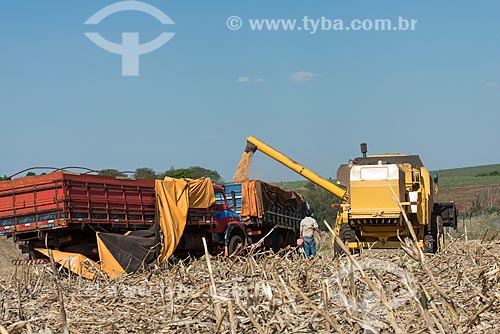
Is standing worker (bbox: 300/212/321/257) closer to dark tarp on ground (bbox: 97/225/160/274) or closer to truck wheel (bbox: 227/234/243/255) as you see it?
truck wheel (bbox: 227/234/243/255)

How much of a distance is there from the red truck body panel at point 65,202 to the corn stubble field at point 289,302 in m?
5.12

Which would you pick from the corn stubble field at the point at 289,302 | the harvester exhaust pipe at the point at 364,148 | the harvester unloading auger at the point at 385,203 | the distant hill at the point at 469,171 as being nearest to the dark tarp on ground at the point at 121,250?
the harvester unloading auger at the point at 385,203

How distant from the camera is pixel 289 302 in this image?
4.78 meters

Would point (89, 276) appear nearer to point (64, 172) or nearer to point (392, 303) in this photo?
point (64, 172)

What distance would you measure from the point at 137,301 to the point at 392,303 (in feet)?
8.86

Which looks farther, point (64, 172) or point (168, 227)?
point (168, 227)

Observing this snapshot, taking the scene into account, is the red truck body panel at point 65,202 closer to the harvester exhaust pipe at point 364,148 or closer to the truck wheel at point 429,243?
the harvester exhaust pipe at point 364,148

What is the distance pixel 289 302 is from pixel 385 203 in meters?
11.7

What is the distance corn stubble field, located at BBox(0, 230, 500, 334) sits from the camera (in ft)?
13.7

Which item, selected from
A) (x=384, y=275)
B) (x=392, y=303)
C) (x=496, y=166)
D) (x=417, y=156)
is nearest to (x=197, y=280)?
(x=384, y=275)

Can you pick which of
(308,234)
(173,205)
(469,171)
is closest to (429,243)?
(308,234)

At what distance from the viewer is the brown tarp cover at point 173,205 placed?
17034 mm

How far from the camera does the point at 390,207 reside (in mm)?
16203

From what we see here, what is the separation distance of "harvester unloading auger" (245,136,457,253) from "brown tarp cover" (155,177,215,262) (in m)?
3.51
